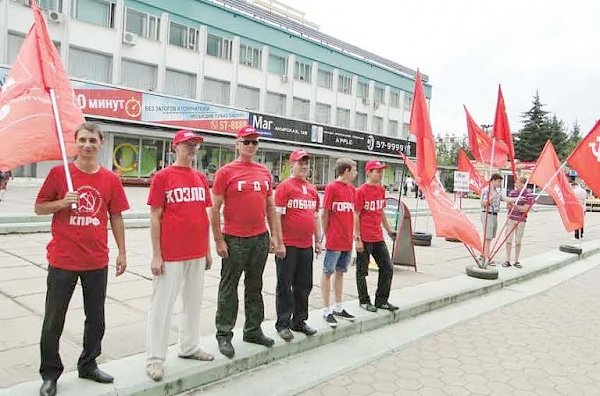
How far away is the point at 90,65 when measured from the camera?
2647 centimetres

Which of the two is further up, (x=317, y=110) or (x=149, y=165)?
(x=317, y=110)

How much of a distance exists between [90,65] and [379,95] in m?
27.6

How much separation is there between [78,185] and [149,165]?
25.5 m

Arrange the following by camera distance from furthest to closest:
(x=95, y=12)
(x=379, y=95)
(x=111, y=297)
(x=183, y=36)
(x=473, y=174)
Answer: (x=379, y=95)
(x=183, y=36)
(x=95, y=12)
(x=473, y=174)
(x=111, y=297)

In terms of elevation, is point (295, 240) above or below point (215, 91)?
below

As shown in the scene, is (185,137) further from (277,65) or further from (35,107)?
(277,65)

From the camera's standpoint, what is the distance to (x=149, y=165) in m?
28.0

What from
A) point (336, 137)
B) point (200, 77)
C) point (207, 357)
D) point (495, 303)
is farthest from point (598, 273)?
point (336, 137)

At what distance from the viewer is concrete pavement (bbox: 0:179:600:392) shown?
4414 mm

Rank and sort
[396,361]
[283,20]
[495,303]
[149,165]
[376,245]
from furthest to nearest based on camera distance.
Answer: [283,20]
[149,165]
[495,303]
[376,245]
[396,361]

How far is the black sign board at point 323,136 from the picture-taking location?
33281 millimetres

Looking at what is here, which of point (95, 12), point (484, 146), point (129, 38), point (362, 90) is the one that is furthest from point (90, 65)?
point (362, 90)

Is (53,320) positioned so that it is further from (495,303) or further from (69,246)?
(495,303)

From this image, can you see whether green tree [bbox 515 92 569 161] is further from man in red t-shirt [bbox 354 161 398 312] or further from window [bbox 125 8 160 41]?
man in red t-shirt [bbox 354 161 398 312]
